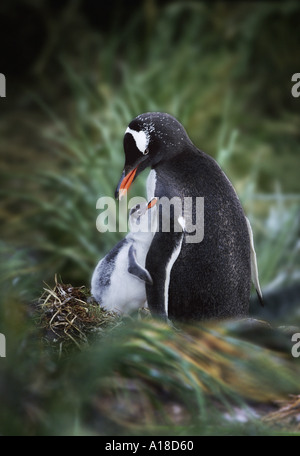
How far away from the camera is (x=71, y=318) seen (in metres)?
1.19

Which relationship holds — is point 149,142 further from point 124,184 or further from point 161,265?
point 161,265

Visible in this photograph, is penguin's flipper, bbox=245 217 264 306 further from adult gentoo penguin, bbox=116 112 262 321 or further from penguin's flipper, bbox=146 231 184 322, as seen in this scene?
penguin's flipper, bbox=146 231 184 322

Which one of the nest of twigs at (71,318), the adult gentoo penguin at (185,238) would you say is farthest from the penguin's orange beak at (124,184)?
the nest of twigs at (71,318)

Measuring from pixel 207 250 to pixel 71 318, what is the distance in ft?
0.77

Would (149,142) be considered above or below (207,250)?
above

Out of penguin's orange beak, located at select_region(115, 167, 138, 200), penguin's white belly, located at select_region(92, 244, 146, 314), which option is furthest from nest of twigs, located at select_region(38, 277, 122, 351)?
penguin's orange beak, located at select_region(115, 167, 138, 200)

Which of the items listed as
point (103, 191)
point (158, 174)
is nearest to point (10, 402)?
point (158, 174)

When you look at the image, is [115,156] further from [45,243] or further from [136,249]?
[136,249]

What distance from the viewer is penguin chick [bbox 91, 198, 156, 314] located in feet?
3.81

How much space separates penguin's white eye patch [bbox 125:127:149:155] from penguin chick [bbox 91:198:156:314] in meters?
0.09

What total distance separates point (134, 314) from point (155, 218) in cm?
16

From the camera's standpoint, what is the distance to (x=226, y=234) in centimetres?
118

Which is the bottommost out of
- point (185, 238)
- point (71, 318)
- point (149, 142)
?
point (71, 318)

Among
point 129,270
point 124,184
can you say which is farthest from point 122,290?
point 124,184
